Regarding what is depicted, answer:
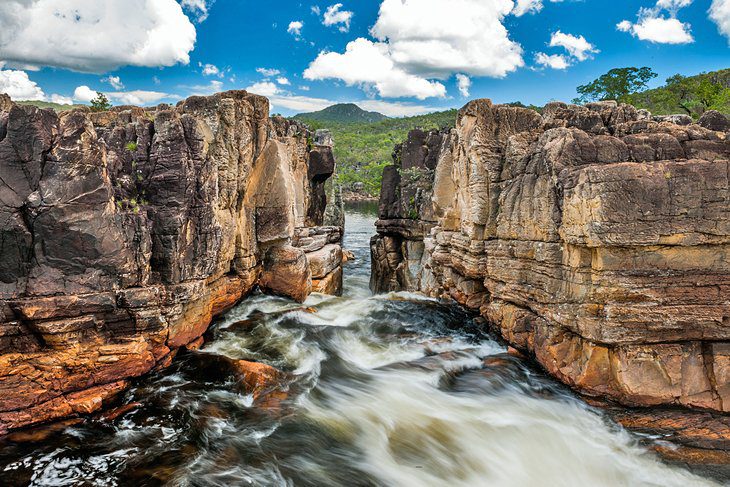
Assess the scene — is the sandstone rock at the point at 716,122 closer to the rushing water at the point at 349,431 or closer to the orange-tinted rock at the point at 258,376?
the rushing water at the point at 349,431

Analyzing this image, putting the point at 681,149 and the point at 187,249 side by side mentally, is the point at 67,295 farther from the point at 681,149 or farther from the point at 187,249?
the point at 681,149

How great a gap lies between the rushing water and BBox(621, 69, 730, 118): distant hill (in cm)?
3766

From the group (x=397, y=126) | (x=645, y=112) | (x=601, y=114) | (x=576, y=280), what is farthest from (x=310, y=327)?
(x=397, y=126)

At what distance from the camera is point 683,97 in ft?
151

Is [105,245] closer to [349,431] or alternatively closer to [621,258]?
[349,431]

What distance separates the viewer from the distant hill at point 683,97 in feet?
123

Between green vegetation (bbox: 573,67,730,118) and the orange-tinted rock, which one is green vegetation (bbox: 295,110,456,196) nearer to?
green vegetation (bbox: 573,67,730,118)

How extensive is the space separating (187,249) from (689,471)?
1181 centimetres

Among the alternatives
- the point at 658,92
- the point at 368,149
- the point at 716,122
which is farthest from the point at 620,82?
the point at 368,149

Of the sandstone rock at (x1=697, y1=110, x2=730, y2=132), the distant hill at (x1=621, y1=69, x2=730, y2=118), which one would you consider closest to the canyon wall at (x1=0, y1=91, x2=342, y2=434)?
the sandstone rock at (x1=697, y1=110, x2=730, y2=132)

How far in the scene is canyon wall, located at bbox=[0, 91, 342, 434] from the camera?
26.9ft

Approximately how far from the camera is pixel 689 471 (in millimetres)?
7879

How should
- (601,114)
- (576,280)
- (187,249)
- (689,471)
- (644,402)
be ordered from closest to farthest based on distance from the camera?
(689,471) < (644,402) < (576,280) < (187,249) < (601,114)

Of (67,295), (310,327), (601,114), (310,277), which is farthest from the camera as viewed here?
(310,277)
